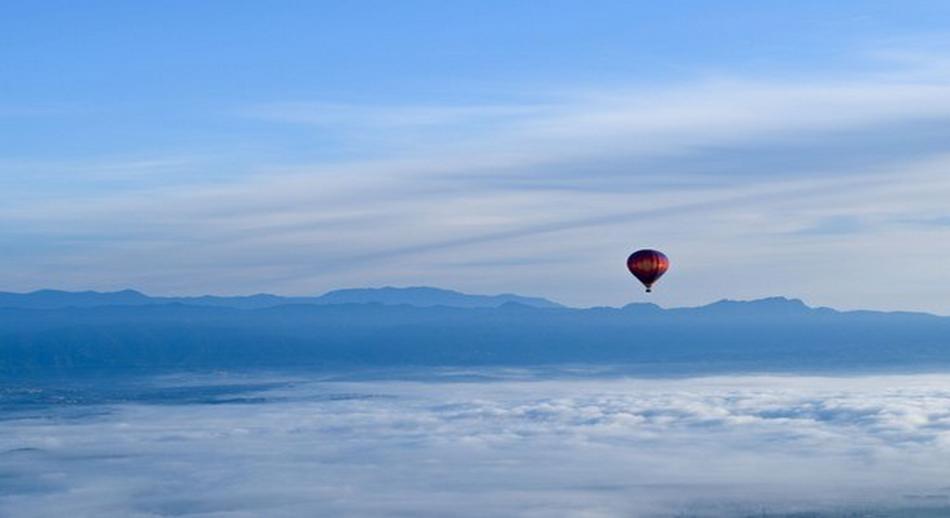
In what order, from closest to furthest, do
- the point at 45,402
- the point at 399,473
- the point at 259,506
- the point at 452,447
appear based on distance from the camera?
the point at 259,506
the point at 399,473
the point at 452,447
the point at 45,402

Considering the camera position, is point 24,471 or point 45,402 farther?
point 45,402

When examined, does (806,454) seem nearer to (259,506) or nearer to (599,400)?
(259,506)

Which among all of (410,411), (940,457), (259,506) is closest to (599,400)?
(410,411)

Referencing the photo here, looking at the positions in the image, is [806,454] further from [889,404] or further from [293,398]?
[293,398]

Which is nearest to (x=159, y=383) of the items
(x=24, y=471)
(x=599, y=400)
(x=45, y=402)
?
(x=45, y=402)

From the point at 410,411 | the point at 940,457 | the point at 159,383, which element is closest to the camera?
the point at 940,457

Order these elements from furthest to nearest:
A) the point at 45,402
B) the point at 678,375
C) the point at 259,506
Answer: the point at 678,375
the point at 45,402
the point at 259,506
